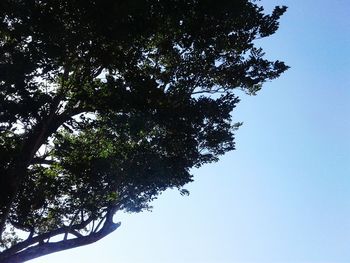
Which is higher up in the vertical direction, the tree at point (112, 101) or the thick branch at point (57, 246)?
the tree at point (112, 101)

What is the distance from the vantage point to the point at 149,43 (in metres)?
15.5

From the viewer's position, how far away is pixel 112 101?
14109mm

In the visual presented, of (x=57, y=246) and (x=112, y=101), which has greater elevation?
(x=112, y=101)

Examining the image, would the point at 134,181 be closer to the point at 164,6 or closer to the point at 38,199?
the point at 38,199

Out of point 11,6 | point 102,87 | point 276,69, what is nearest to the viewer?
point 11,6

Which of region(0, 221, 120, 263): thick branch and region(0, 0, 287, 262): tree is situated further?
region(0, 221, 120, 263): thick branch

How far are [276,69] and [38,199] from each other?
13.9m

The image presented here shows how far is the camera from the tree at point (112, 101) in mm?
12016

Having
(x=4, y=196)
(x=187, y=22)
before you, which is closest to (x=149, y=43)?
(x=187, y=22)

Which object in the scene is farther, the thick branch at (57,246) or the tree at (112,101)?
the thick branch at (57,246)

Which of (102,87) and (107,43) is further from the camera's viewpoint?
(102,87)

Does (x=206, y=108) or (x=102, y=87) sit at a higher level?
(x=102, y=87)

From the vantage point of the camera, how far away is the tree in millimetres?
12016

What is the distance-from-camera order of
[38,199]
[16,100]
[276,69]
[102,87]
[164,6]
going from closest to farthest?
[164,6] < [16,100] < [102,87] < [276,69] < [38,199]
